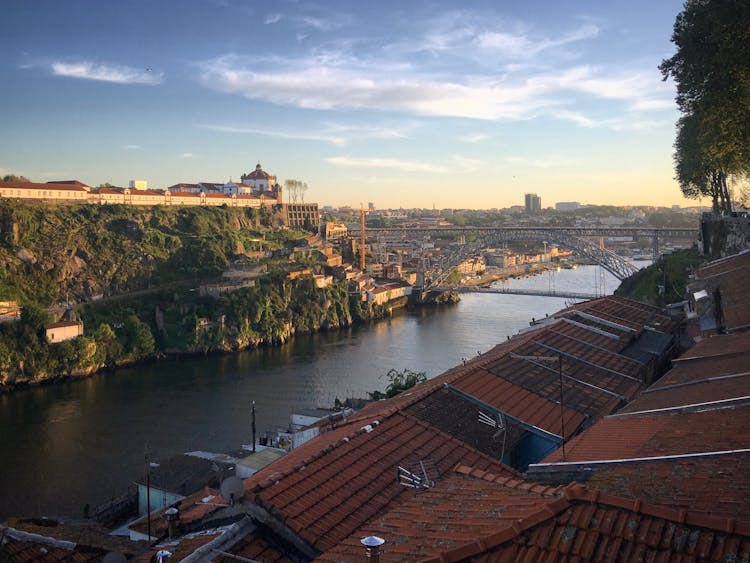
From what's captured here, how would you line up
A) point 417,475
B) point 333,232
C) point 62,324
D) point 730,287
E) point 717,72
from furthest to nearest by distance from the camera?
1. point 333,232
2. point 62,324
3. point 717,72
4. point 730,287
5. point 417,475

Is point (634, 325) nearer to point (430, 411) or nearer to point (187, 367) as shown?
point (430, 411)

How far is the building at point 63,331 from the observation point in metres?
14.3

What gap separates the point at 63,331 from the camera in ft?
48.0

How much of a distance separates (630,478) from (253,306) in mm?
16755

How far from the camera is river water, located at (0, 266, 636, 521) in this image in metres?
8.02

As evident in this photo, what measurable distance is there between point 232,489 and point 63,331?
13874mm

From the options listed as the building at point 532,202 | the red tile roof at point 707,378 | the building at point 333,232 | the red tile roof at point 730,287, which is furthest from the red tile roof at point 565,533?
the building at point 532,202

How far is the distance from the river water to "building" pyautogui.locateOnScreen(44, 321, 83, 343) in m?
1.35

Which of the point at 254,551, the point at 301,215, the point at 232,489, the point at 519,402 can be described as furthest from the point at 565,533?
the point at 301,215

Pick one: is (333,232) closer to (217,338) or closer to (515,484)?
(217,338)

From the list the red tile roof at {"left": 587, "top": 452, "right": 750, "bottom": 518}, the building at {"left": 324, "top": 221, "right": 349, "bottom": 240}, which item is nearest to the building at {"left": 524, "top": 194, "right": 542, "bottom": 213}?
the building at {"left": 324, "top": 221, "right": 349, "bottom": 240}

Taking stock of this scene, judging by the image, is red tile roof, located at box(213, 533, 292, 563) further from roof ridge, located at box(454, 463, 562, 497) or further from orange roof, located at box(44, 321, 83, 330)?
orange roof, located at box(44, 321, 83, 330)

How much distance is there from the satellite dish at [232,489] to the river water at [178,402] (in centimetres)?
537

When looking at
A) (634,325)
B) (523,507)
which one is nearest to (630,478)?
(523,507)
